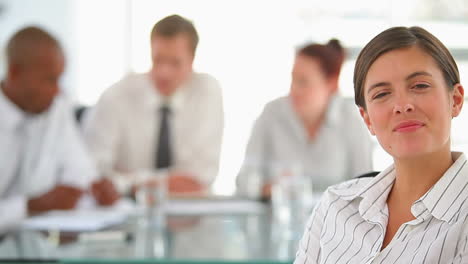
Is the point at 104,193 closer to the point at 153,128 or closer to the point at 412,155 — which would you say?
the point at 153,128

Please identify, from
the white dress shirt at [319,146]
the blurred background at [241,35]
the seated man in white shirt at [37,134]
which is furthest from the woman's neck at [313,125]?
the blurred background at [241,35]

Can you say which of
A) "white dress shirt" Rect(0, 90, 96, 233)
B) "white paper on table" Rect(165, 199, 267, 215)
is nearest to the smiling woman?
"white paper on table" Rect(165, 199, 267, 215)

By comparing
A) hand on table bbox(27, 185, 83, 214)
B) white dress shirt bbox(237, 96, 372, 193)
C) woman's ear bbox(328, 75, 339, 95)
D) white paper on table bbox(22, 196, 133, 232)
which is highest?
woman's ear bbox(328, 75, 339, 95)

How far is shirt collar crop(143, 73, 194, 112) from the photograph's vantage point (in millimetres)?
3471

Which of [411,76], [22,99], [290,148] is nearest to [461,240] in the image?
[411,76]

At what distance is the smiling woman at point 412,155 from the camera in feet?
3.03

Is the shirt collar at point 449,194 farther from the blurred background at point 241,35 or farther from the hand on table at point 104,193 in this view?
the blurred background at point 241,35

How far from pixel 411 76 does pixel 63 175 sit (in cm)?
214

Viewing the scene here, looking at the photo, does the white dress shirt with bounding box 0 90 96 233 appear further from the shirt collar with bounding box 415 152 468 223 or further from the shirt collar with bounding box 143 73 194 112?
the shirt collar with bounding box 415 152 468 223

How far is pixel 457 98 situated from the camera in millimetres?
986

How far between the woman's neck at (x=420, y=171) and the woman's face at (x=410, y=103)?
0.02 meters

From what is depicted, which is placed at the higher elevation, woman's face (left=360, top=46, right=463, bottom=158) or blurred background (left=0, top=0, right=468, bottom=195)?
blurred background (left=0, top=0, right=468, bottom=195)

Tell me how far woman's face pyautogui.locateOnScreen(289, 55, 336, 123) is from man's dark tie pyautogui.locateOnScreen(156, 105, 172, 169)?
2.02 feet

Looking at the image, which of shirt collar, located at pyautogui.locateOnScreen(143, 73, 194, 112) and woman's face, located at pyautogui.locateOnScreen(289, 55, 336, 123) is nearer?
woman's face, located at pyautogui.locateOnScreen(289, 55, 336, 123)
